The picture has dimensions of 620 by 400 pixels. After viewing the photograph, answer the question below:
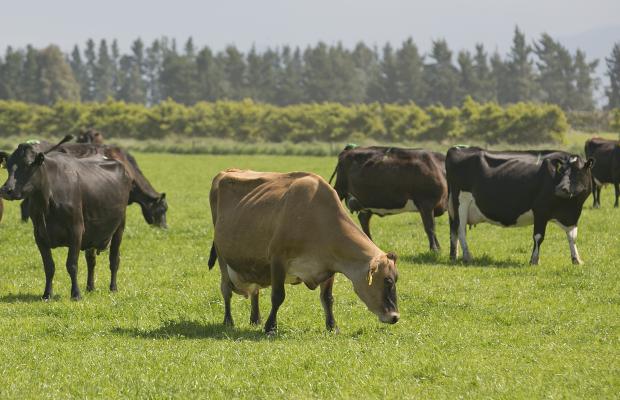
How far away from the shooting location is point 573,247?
17.6m

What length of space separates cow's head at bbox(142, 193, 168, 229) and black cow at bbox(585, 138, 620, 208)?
45.6ft

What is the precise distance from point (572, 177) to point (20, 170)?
1009 centimetres

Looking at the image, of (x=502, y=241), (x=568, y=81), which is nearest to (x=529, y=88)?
(x=568, y=81)

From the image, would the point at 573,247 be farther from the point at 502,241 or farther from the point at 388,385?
the point at 388,385

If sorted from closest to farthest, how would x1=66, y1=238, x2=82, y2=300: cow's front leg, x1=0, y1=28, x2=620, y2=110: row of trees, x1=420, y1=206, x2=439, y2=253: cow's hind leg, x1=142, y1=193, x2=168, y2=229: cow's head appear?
x1=66, y1=238, x2=82, y2=300: cow's front leg < x1=420, y1=206, x2=439, y2=253: cow's hind leg < x1=142, y1=193, x2=168, y2=229: cow's head < x1=0, y1=28, x2=620, y2=110: row of trees

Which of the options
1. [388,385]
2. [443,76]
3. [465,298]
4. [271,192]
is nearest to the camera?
[388,385]

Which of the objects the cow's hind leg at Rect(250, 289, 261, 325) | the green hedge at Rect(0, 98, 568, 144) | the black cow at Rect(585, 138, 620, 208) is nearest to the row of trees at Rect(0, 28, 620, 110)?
the green hedge at Rect(0, 98, 568, 144)

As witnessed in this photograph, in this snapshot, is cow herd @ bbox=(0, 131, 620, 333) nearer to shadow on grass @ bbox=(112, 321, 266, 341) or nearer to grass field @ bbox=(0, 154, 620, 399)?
shadow on grass @ bbox=(112, 321, 266, 341)

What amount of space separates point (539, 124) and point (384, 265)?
7331 cm

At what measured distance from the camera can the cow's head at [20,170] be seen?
44.4 ft

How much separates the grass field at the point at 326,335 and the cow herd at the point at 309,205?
0.64 metres

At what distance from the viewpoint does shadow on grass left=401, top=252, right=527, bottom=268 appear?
59.1ft

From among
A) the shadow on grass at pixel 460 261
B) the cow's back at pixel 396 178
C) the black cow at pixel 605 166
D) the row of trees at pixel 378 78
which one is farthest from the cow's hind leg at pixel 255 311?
the row of trees at pixel 378 78

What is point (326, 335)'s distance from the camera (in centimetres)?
1146
